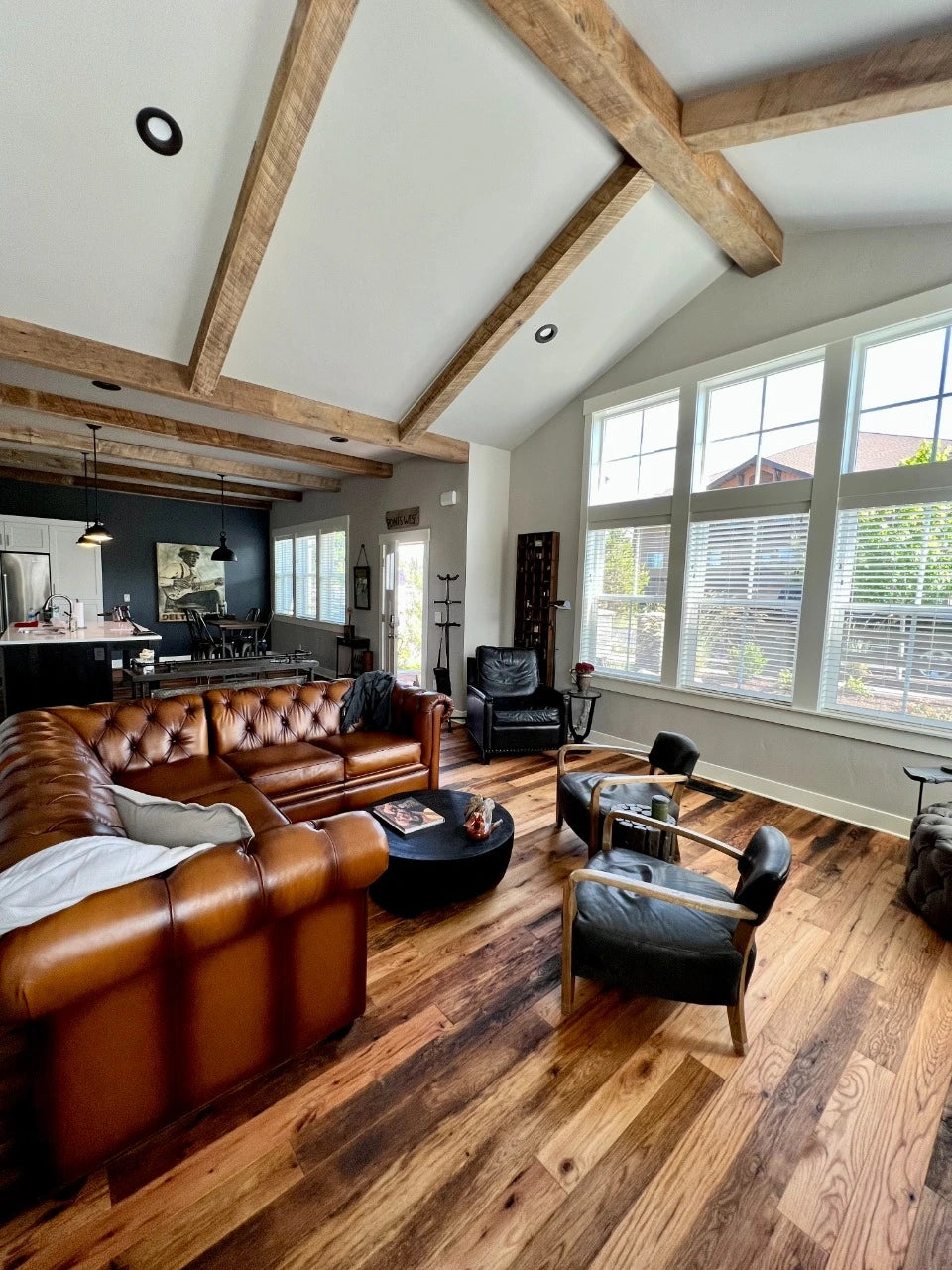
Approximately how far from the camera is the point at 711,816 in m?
3.59

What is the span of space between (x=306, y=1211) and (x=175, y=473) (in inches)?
350

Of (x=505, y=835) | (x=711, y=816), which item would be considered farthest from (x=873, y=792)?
(x=505, y=835)

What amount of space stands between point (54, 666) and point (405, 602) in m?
3.76

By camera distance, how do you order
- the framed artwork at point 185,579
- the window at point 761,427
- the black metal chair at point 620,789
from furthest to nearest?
the framed artwork at point 185,579 → the window at point 761,427 → the black metal chair at point 620,789

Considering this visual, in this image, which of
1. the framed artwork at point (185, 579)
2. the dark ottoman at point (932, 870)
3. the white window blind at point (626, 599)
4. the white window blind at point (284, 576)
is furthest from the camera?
the white window blind at point (284, 576)

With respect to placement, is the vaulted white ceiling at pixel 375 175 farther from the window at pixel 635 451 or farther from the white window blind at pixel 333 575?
the white window blind at pixel 333 575

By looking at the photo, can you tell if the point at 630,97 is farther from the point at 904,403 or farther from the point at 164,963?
the point at 164,963

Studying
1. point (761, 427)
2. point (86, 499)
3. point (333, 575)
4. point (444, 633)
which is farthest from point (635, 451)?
point (86, 499)

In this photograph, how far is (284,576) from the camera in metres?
10.3

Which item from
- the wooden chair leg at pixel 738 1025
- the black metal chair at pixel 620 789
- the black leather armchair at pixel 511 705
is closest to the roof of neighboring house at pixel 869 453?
the black metal chair at pixel 620 789

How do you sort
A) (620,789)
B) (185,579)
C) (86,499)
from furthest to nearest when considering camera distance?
(185,579)
(86,499)
(620,789)

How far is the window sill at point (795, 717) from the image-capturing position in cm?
328

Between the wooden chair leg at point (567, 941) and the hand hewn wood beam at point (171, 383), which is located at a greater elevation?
the hand hewn wood beam at point (171, 383)

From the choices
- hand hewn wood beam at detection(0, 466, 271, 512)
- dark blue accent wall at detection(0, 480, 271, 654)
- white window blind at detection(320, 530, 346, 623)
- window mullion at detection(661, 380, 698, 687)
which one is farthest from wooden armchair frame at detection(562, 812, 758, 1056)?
dark blue accent wall at detection(0, 480, 271, 654)
